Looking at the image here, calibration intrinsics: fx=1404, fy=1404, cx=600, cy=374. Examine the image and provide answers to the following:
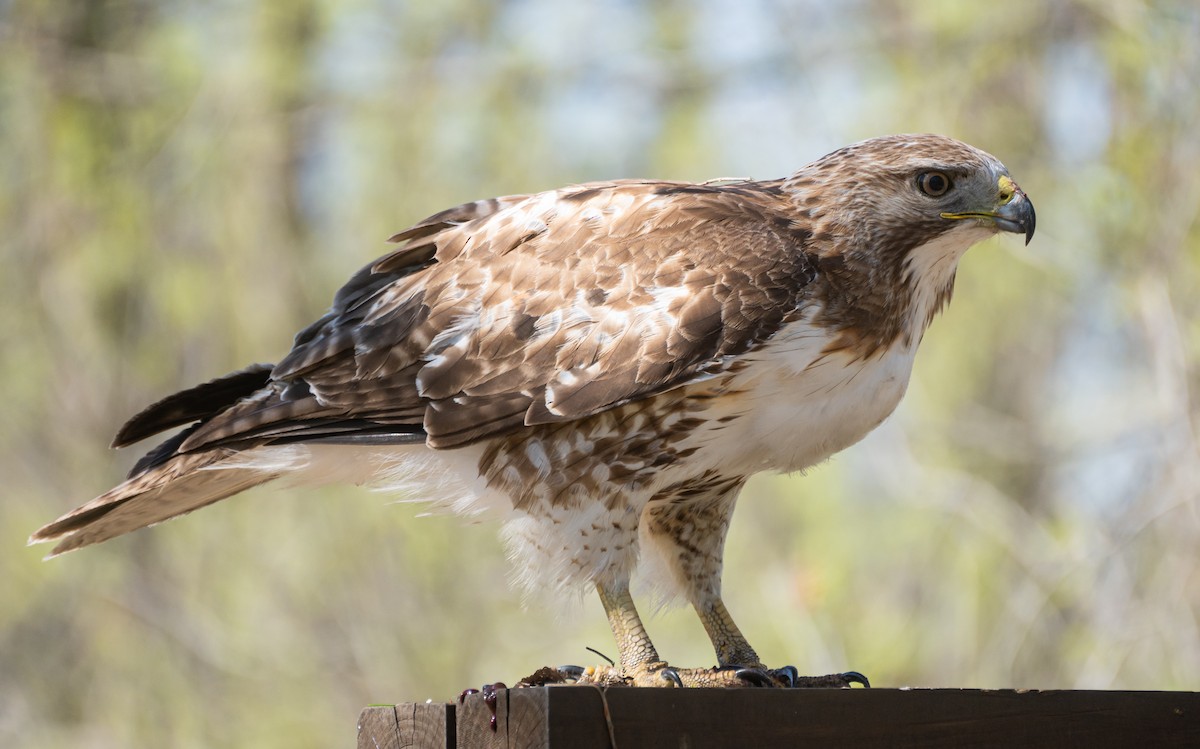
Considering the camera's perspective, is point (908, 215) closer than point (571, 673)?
No

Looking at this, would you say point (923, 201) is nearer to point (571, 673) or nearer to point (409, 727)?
point (571, 673)

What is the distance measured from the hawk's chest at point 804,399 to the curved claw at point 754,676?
46cm

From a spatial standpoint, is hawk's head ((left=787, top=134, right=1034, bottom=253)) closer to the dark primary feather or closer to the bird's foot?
the bird's foot

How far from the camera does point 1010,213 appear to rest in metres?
3.20

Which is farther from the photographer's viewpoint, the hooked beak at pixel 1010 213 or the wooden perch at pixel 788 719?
the hooked beak at pixel 1010 213

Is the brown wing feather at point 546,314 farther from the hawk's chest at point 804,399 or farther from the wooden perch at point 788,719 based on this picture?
the wooden perch at point 788,719

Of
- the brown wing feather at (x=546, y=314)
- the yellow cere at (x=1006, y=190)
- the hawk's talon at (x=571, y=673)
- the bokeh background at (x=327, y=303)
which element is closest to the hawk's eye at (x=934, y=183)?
the yellow cere at (x=1006, y=190)

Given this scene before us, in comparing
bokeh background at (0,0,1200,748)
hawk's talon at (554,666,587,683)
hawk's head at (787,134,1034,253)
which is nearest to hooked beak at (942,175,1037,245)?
hawk's head at (787,134,1034,253)

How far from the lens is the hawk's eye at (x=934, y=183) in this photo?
3.22 m

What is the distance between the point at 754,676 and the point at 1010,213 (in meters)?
1.20

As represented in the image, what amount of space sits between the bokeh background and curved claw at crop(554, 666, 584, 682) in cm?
343

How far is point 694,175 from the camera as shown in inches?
334

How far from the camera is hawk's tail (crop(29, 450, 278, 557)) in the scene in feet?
11.1

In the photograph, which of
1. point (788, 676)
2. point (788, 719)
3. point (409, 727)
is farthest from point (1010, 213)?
point (409, 727)
